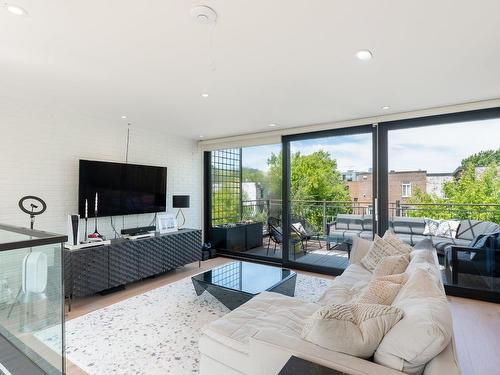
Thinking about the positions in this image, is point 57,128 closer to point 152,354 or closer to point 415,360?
point 152,354

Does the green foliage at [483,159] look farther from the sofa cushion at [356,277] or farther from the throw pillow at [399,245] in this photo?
the sofa cushion at [356,277]

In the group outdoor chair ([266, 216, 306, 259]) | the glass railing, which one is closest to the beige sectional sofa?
the glass railing

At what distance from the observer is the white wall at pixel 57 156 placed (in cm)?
327

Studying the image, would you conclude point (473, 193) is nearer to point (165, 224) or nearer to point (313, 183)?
point (313, 183)

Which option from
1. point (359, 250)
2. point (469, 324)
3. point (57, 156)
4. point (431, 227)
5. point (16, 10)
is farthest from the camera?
point (431, 227)

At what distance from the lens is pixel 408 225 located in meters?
3.98

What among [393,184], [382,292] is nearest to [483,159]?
[393,184]

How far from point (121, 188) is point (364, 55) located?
3.61m

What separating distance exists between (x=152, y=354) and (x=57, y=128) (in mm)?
3063

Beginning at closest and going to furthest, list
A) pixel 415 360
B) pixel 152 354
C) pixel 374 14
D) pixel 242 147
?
pixel 415 360
pixel 374 14
pixel 152 354
pixel 242 147

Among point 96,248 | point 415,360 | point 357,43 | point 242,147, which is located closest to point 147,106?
point 96,248

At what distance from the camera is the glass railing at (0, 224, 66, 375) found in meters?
1.94

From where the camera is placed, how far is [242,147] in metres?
5.43

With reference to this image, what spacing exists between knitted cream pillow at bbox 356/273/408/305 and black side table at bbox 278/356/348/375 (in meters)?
0.65
